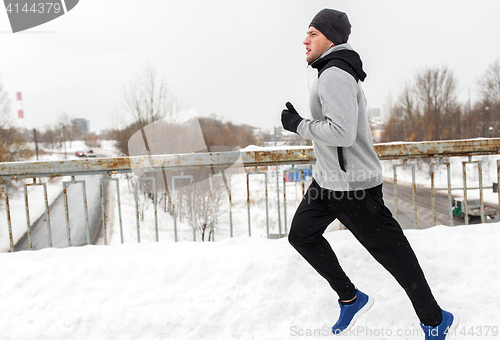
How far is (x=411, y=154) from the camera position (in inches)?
125

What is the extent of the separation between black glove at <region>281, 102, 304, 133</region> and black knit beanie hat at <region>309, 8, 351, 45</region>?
424 mm

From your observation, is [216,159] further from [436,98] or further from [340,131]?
[436,98]

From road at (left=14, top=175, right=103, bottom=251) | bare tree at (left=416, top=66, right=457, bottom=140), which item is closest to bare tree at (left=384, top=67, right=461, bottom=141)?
bare tree at (left=416, top=66, right=457, bottom=140)

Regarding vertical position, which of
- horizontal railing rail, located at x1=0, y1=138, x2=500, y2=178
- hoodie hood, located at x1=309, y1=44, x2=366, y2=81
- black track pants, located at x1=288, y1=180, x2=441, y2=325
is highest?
hoodie hood, located at x1=309, y1=44, x2=366, y2=81

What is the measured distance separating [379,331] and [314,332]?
397mm

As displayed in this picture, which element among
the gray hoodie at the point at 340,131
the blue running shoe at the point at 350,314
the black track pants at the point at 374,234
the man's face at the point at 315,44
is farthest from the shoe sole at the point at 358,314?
the man's face at the point at 315,44

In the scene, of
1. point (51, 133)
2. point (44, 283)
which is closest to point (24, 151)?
point (44, 283)

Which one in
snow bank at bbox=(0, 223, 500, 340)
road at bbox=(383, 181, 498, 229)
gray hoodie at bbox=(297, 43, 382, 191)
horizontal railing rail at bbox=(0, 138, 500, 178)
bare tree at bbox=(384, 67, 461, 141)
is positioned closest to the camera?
gray hoodie at bbox=(297, 43, 382, 191)

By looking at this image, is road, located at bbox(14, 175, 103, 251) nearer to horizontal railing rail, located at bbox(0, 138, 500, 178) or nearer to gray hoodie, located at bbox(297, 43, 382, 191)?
horizontal railing rail, located at bbox(0, 138, 500, 178)

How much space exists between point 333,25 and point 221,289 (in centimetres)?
190

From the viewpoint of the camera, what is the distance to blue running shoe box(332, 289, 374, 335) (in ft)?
7.02

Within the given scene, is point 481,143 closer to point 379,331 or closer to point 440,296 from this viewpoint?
point 440,296

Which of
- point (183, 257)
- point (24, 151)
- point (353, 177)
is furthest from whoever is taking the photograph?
point (24, 151)

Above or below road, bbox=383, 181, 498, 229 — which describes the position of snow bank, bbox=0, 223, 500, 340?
above
